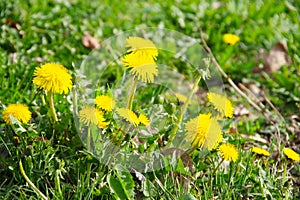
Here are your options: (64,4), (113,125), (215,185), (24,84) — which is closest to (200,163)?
(215,185)

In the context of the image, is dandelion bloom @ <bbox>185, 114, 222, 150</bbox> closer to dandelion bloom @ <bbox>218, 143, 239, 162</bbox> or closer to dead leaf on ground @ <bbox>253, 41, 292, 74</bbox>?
dandelion bloom @ <bbox>218, 143, 239, 162</bbox>

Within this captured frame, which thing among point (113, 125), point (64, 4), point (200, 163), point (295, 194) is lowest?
point (295, 194)

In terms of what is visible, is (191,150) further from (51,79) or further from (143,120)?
(51,79)

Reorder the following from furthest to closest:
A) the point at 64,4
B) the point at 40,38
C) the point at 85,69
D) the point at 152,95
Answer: the point at 64,4
the point at 40,38
the point at 85,69
the point at 152,95

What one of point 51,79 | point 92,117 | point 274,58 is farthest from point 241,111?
point 51,79

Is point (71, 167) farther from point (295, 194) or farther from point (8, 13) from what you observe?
point (8, 13)

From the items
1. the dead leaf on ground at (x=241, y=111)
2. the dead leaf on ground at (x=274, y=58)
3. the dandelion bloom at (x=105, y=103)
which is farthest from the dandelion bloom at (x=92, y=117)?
the dead leaf on ground at (x=274, y=58)

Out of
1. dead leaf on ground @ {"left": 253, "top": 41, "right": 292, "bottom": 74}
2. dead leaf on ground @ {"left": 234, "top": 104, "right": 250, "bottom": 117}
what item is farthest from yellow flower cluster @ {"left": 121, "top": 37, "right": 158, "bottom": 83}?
dead leaf on ground @ {"left": 253, "top": 41, "right": 292, "bottom": 74}
